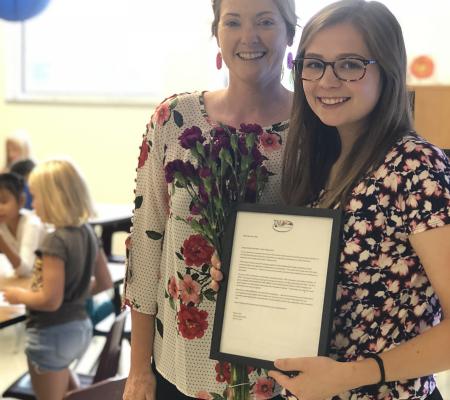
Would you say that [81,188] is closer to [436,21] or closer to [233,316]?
[233,316]

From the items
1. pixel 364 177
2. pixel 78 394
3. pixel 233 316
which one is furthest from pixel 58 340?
pixel 364 177

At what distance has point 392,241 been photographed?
116cm

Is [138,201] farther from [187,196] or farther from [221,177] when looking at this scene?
[221,177]

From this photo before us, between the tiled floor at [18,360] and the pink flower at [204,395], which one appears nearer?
the pink flower at [204,395]

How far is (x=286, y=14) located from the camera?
154cm

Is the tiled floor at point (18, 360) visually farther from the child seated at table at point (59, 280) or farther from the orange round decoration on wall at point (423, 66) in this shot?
the orange round decoration on wall at point (423, 66)

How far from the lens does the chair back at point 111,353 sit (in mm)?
2517

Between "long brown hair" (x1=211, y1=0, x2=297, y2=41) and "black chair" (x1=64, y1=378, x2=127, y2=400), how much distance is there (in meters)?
1.33

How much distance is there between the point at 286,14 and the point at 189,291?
0.71 m

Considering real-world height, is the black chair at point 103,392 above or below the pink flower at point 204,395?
below

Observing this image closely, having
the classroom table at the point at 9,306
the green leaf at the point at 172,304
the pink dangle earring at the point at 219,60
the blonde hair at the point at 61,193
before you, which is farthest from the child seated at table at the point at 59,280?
the pink dangle earring at the point at 219,60

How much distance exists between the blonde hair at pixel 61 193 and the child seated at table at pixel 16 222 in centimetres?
42

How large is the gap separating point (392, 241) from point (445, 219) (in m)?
0.11

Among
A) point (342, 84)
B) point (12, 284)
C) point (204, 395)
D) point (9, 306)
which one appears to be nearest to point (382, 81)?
point (342, 84)
